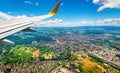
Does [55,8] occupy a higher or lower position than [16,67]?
higher

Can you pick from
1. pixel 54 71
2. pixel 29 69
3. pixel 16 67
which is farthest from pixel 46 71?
pixel 16 67

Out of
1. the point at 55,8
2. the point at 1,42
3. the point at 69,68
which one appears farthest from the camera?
the point at 69,68

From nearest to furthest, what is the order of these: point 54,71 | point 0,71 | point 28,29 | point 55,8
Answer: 1. point 28,29
2. point 55,8
3. point 0,71
4. point 54,71

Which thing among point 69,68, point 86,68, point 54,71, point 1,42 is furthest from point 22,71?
point 1,42

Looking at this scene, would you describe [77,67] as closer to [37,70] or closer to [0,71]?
[37,70]

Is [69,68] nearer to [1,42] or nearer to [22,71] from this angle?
[22,71]

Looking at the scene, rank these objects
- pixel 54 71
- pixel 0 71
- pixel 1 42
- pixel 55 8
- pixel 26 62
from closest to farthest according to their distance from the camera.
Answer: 1. pixel 1 42
2. pixel 55 8
3. pixel 0 71
4. pixel 54 71
5. pixel 26 62


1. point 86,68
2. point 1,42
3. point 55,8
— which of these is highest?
point 55,8

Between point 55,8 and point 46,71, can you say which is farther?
point 46,71

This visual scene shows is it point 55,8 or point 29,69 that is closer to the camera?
point 55,8
